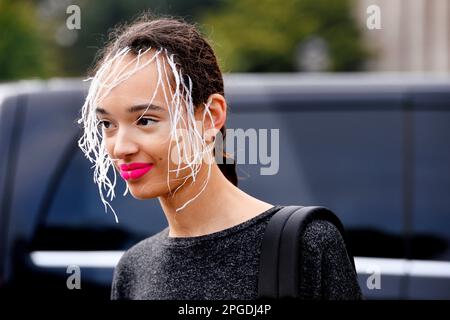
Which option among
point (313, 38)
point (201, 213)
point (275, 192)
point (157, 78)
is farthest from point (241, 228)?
point (313, 38)

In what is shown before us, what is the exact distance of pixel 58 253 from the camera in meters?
3.55

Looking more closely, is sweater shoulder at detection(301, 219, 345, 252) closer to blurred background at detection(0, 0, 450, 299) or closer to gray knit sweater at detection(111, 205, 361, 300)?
gray knit sweater at detection(111, 205, 361, 300)

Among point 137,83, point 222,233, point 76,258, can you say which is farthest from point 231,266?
point 76,258

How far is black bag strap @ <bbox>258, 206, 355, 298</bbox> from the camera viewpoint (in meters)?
1.53

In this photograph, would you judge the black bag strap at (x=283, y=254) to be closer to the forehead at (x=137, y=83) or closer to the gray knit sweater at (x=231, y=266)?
the gray knit sweater at (x=231, y=266)

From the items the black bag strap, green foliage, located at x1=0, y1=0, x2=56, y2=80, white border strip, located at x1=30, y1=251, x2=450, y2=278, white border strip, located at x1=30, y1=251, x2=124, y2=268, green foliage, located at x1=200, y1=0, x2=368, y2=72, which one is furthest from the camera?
green foliage, located at x1=200, y1=0, x2=368, y2=72

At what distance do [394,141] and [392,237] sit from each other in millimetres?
402

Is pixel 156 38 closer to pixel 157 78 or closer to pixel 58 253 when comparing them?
pixel 157 78

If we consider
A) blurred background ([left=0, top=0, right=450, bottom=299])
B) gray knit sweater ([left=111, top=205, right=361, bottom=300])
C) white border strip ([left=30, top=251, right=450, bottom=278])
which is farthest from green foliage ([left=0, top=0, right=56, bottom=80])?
gray knit sweater ([left=111, top=205, right=361, bottom=300])

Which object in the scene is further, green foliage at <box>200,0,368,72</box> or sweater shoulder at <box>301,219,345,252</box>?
green foliage at <box>200,0,368,72</box>

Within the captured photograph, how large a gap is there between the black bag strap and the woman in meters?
0.03

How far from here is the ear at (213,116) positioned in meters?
1.68

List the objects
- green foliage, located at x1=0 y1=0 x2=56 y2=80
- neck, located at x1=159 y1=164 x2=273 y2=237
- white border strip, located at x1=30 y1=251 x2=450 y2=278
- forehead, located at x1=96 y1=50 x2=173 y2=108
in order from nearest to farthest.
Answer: forehead, located at x1=96 y1=50 x2=173 y2=108, neck, located at x1=159 y1=164 x2=273 y2=237, white border strip, located at x1=30 y1=251 x2=450 y2=278, green foliage, located at x1=0 y1=0 x2=56 y2=80

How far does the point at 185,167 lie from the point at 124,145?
0.13 metres
